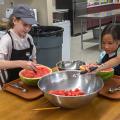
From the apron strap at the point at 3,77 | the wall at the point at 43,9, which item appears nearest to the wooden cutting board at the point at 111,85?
the apron strap at the point at 3,77

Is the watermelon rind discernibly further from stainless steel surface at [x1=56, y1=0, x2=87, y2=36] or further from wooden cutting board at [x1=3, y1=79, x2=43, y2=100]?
stainless steel surface at [x1=56, y1=0, x2=87, y2=36]

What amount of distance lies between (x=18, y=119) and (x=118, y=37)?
1094 millimetres

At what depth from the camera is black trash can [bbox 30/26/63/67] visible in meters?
3.14

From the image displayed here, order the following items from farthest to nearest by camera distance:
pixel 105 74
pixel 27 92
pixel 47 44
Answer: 1. pixel 47 44
2. pixel 105 74
3. pixel 27 92

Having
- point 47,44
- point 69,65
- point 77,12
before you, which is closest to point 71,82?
point 69,65

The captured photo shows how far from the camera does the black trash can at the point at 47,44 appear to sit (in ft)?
10.3

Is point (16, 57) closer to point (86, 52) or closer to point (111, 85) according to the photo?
point (111, 85)

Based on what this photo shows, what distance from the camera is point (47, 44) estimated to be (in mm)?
3172

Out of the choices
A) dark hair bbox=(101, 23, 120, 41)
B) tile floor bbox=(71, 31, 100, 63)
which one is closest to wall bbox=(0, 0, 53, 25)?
tile floor bbox=(71, 31, 100, 63)

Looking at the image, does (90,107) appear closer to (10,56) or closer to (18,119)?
(18,119)

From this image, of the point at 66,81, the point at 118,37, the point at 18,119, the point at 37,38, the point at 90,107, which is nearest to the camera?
the point at 18,119

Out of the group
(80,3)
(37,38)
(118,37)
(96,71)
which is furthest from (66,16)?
(96,71)

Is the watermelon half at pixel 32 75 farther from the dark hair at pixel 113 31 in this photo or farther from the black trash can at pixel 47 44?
the black trash can at pixel 47 44

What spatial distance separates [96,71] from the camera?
1.49 meters
